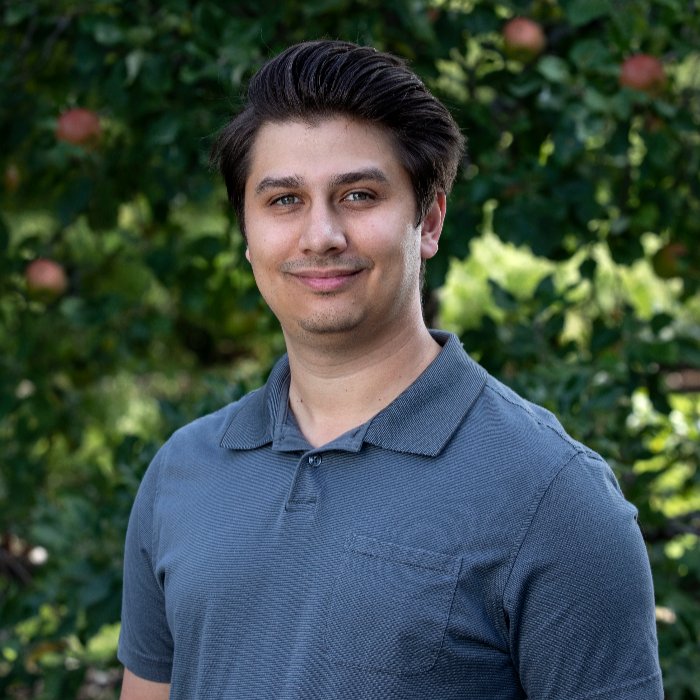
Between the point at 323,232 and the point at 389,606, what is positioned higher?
the point at 323,232

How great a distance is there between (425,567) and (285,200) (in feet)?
1.36

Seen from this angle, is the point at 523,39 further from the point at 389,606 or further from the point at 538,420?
the point at 389,606

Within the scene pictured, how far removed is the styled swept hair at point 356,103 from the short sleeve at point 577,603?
0.38 m

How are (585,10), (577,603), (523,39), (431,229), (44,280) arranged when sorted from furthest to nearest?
(44,280), (523,39), (585,10), (431,229), (577,603)

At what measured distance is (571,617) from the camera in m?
1.09

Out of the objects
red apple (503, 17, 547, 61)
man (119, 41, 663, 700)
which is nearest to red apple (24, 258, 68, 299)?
red apple (503, 17, 547, 61)

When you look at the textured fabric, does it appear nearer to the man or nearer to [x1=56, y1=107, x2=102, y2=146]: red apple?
the man

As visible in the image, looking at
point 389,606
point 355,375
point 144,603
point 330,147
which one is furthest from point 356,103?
point 144,603

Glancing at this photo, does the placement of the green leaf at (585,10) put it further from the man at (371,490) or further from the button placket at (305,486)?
the button placket at (305,486)

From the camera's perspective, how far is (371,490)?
1168mm

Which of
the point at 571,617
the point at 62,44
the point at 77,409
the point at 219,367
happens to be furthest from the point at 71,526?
the point at 219,367

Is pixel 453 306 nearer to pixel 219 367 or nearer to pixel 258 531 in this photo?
pixel 219 367

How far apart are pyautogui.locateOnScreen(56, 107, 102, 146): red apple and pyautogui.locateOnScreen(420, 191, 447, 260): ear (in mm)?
1173

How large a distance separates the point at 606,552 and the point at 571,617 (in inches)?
2.7
